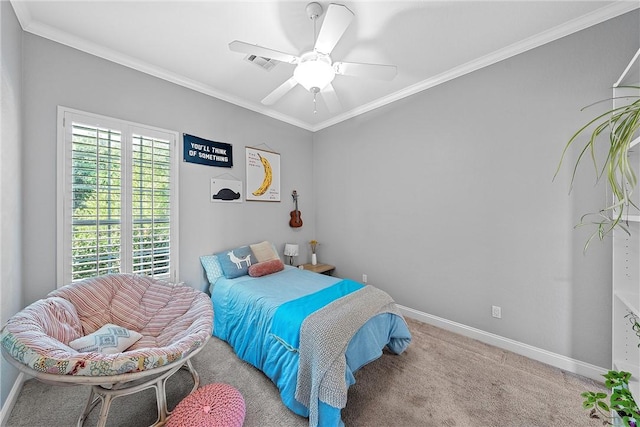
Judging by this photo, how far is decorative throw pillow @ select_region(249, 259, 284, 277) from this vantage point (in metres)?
2.59

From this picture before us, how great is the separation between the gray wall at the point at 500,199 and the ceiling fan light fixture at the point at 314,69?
1.48 meters

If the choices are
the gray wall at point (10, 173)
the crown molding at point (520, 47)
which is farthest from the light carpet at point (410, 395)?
the crown molding at point (520, 47)

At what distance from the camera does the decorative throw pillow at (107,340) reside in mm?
1329

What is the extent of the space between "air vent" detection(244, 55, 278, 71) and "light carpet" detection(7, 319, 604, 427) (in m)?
2.75

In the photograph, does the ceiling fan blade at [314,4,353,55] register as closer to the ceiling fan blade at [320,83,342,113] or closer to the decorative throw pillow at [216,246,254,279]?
the ceiling fan blade at [320,83,342,113]

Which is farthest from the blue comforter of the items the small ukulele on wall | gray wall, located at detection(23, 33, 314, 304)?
the small ukulele on wall

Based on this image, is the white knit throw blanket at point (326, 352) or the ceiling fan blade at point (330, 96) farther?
the ceiling fan blade at point (330, 96)

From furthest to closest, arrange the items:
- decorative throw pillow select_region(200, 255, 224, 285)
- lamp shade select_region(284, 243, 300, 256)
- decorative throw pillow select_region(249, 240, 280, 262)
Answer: lamp shade select_region(284, 243, 300, 256) → decorative throw pillow select_region(249, 240, 280, 262) → decorative throw pillow select_region(200, 255, 224, 285)

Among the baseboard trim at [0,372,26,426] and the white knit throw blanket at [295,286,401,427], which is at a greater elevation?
the white knit throw blanket at [295,286,401,427]

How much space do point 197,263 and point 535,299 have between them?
332cm

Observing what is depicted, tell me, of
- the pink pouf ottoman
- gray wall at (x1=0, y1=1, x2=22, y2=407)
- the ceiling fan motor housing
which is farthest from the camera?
the ceiling fan motor housing

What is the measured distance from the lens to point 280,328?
1.68m

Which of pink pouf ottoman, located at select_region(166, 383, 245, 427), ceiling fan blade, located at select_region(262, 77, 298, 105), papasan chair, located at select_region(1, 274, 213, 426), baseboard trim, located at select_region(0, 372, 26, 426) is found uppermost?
ceiling fan blade, located at select_region(262, 77, 298, 105)

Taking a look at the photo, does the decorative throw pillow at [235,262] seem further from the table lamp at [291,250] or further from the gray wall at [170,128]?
the table lamp at [291,250]
